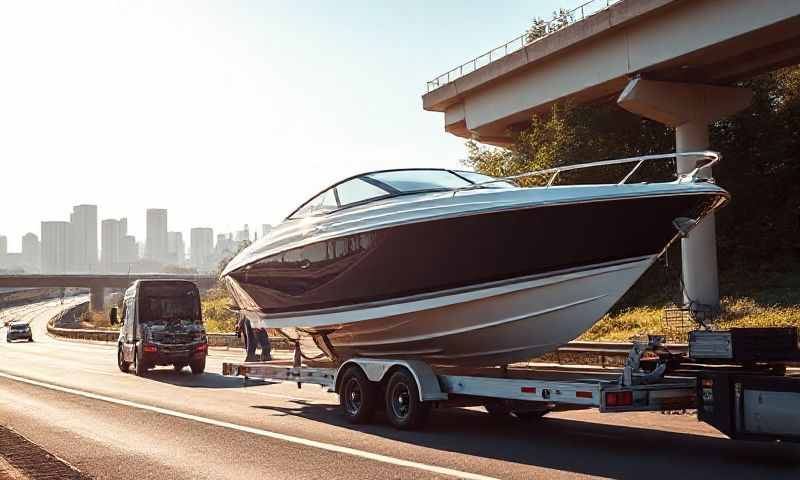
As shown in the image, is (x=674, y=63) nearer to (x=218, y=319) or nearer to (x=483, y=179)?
(x=483, y=179)

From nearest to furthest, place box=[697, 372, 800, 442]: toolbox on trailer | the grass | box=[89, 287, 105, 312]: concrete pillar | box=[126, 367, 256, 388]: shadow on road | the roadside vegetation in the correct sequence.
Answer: box=[697, 372, 800, 442]: toolbox on trailer → box=[126, 367, 256, 388]: shadow on road → the grass → the roadside vegetation → box=[89, 287, 105, 312]: concrete pillar

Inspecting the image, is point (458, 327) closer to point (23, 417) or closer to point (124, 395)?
point (23, 417)

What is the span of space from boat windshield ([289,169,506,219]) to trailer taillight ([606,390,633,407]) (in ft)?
11.5

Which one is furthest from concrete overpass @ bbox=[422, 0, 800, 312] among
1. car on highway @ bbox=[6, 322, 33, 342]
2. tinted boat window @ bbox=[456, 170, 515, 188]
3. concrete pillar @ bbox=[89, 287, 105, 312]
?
concrete pillar @ bbox=[89, 287, 105, 312]

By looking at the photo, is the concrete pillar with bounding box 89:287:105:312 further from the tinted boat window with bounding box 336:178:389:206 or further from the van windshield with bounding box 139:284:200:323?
the tinted boat window with bounding box 336:178:389:206

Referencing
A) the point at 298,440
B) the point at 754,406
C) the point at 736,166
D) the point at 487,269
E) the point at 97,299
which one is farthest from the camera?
the point at 97,299

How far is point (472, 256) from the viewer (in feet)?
31.7

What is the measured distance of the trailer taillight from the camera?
8.00 metres

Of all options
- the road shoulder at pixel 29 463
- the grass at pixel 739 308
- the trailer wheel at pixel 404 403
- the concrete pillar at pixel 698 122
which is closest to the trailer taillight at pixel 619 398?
the trailer wheel at pixel 404 403

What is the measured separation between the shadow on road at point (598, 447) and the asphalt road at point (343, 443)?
0.01 meters

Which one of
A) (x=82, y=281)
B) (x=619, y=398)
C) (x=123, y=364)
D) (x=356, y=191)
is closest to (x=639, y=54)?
(x=356, y=191)

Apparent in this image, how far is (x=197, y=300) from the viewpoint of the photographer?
21.3 metres

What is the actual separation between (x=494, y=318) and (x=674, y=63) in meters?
17.2

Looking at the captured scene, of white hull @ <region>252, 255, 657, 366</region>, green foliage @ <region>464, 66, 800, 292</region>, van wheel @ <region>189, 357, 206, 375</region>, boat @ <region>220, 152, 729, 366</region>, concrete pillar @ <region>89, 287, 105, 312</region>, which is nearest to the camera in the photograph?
boat @ <region>220, 152, 729, 366</region>
